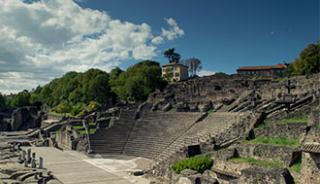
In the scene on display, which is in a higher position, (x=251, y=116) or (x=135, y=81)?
(x=135, y=81)

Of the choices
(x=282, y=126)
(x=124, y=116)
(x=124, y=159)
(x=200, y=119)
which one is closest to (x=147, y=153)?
(x=124, y=159)

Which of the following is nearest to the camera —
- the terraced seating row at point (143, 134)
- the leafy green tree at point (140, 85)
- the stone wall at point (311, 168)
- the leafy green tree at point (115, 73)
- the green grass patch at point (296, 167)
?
the stone wall at point (311, 168)

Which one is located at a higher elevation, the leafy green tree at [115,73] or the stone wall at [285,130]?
the leafy green tree at [115,73]

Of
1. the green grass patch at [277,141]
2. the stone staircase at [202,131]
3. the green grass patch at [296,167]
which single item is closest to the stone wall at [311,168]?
the green grass patch at [296,167]

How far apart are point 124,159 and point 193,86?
20220 millimetres

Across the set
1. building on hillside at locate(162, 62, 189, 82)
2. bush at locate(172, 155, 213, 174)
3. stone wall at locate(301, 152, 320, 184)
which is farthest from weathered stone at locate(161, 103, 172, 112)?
building on hillside at locate(162, 62, 189, 82)

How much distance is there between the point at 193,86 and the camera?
47562 millimetres

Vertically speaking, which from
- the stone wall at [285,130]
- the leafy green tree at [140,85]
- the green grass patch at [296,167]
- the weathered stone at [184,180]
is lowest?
the weathered stone at [184,180]

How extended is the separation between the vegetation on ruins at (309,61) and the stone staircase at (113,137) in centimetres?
2399

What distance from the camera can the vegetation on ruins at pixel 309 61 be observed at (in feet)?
145

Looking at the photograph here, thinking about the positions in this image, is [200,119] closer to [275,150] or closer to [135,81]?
[275,150]

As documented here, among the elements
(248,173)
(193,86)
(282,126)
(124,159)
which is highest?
(193,86)

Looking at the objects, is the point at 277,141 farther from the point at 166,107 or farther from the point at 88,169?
the point at 166,107

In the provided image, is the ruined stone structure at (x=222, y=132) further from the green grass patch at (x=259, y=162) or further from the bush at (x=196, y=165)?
the bush at (x=196, y=165)
